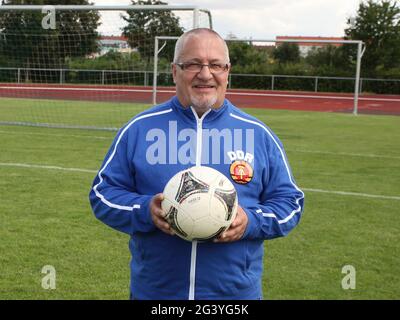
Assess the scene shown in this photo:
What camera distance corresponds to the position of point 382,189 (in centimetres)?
901

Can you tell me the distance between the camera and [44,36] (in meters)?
16.9

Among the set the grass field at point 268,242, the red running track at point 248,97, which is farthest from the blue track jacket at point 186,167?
the red running track at point 248,97

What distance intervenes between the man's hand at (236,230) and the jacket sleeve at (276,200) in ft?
0.31

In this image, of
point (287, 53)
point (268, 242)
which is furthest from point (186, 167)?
point (287, 53)

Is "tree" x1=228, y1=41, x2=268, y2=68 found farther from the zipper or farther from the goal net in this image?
the zipper

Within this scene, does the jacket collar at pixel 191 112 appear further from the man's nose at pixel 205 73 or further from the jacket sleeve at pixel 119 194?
the jacket sleeve at pixel 119 194

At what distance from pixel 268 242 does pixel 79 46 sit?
12.4m

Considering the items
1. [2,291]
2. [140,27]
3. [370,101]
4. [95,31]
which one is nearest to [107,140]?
[95,31]

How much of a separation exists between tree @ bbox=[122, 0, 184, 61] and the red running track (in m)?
4.97

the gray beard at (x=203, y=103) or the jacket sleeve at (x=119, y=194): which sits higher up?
the gray beard at (x=203, y=103)

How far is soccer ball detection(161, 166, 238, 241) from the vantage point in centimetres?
254

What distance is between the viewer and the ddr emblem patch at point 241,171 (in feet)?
8.97

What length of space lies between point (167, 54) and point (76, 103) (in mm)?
5738

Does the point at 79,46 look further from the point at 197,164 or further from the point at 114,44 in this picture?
the point at 197,164
